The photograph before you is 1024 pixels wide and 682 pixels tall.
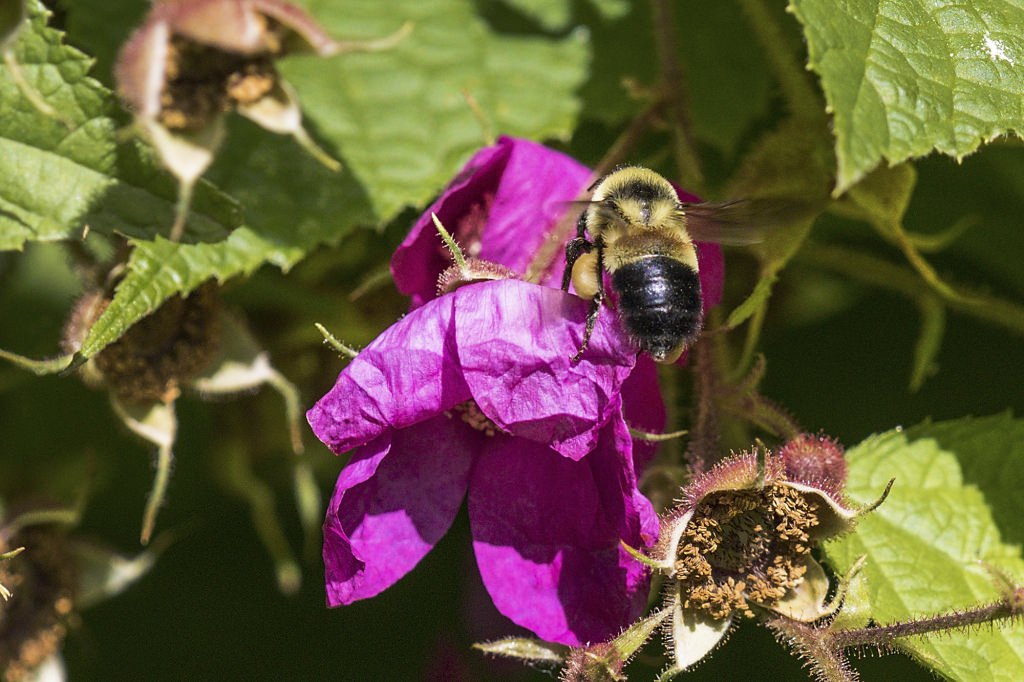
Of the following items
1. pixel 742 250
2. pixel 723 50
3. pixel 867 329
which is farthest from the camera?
pixel 867 329

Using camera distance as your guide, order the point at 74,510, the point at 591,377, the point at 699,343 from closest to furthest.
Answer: the point at 591,377
the point at 699,343
the point at 74,510

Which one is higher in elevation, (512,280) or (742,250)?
(512,280)

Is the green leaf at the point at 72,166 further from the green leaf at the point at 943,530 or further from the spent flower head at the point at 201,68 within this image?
the green leaf at the point at 943,530

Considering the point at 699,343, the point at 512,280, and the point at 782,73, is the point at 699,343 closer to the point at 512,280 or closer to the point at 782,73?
the point at 512,280

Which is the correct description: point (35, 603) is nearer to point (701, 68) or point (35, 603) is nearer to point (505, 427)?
point (505, 427)

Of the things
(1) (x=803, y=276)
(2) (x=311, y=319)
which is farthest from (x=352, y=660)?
(1) (x=803, y=276)

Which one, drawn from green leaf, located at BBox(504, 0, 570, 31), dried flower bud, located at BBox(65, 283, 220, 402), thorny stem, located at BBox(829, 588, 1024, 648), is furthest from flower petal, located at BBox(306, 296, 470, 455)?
green leaf, located at BBox(504, 0, 570, 31)

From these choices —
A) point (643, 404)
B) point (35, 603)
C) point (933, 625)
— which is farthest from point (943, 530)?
point (35, 603)
